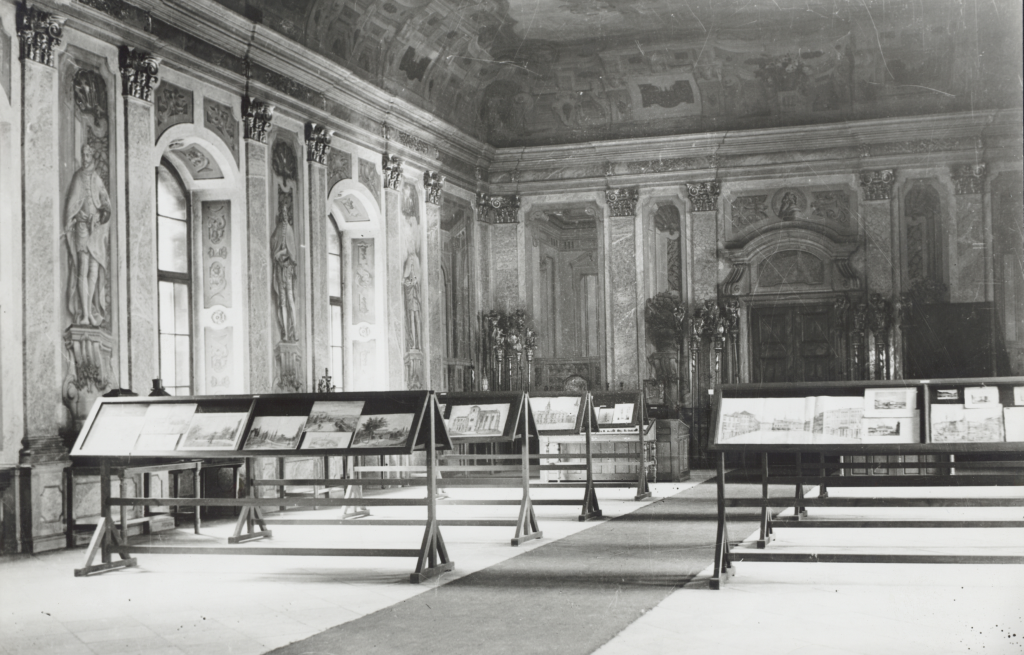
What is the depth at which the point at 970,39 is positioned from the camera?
19.2 meters

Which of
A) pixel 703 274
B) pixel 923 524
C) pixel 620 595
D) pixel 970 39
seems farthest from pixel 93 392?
pixel 970 39

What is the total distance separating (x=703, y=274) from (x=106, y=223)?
12.9m

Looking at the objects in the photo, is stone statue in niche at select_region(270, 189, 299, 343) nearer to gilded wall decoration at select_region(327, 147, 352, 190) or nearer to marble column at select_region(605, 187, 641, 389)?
gilded wall decoration at select_region(327, 147, 352, 190)

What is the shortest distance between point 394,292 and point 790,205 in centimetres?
838

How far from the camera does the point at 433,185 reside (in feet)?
63.0

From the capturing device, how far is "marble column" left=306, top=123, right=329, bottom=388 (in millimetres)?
15242

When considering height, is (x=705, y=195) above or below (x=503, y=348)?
above

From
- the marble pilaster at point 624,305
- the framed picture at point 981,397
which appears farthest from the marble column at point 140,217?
the marble pilaster at point 624,305

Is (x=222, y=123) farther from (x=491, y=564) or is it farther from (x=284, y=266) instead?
(x=491, y=564)

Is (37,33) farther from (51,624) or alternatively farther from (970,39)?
(970,39)

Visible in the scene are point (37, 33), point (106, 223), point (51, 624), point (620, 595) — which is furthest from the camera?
point (106, 223)

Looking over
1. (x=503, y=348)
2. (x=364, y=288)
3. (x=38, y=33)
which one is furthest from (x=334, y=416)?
(x=503, y=348)

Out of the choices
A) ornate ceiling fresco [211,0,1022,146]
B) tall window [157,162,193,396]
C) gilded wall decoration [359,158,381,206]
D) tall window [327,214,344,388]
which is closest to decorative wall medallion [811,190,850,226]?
ornate ceiling fresco [211,0,1022,146]

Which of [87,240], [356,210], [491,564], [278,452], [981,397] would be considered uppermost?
[356,210]
